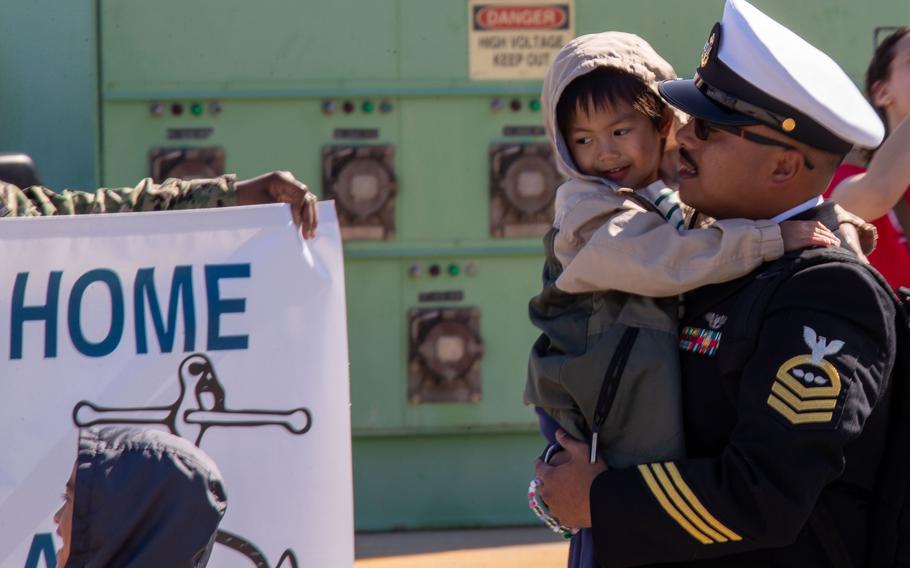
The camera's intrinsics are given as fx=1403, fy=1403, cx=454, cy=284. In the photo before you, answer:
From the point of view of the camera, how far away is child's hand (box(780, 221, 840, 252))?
80.1 inches

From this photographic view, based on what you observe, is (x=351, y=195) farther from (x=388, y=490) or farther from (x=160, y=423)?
(x=160, y=423)

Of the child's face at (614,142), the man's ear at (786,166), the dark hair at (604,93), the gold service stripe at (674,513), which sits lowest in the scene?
the gold service stripe at (674,513)

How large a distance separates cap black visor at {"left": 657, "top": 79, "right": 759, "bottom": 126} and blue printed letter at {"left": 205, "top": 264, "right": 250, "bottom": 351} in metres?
1.26

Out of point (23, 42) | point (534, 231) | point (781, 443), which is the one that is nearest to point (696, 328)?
point (781, 443)

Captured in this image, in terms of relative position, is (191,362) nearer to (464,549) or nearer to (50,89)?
(464,549)

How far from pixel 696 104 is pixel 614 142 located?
0.29 meters

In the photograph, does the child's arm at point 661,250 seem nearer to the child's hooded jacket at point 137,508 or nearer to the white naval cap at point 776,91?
the white naval cap at point 776,91

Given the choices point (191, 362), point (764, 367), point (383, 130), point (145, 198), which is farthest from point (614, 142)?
A: point (383, 130)

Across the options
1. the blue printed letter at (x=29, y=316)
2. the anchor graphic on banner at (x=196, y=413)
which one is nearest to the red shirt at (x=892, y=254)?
the anchor graphic on banner at (x=196, y=413)

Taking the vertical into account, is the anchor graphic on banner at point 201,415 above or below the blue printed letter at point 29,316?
below

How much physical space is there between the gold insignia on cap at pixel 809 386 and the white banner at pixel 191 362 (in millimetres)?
1385

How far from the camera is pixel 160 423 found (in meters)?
3.02

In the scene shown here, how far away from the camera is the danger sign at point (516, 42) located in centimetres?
537

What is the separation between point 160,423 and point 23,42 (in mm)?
2836
